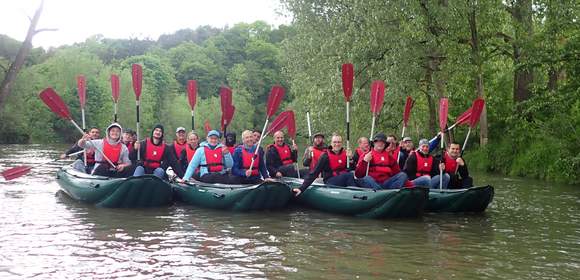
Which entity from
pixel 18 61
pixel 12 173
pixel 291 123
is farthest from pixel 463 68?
pixel 12 173

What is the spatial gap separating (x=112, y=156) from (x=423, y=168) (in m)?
4.90

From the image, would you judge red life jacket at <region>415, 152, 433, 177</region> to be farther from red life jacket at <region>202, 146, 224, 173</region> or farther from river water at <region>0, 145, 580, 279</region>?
red life jacket at <region>202, 146, 224, 173</region>

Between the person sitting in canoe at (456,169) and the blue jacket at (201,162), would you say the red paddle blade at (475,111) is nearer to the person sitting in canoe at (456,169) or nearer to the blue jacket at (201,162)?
the person sitting in canoe at (456,169)

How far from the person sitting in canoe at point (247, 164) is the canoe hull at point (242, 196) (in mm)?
464

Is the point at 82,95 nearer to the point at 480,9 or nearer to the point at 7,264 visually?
the point at 7,264

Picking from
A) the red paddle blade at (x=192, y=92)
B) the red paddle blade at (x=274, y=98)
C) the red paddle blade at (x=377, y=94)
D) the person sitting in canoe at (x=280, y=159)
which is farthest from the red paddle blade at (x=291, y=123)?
the red paddle blade at (x=192, y=92)

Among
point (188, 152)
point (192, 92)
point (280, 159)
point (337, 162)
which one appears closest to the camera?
point (337, 162)

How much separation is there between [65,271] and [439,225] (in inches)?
193

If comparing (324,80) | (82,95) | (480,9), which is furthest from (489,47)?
(82,95)

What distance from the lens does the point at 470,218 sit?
8.96m

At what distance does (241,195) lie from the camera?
891 cm

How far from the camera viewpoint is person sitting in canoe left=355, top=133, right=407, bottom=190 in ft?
28.7

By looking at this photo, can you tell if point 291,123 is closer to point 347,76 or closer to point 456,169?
point 347,76

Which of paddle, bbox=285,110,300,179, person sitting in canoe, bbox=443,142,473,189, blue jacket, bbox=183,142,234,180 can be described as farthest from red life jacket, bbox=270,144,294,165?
person sitting in canoe, bbox=443,142,473,189
